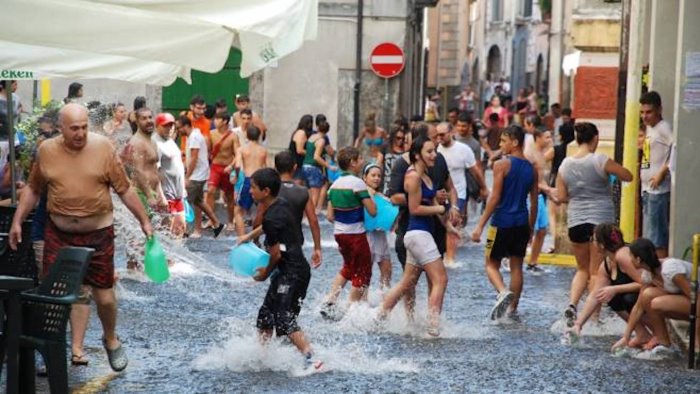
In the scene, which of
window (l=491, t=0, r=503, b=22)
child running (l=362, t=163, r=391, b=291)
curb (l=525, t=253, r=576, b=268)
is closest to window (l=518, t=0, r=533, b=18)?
window (l=491, t=0, r=503, b=22)

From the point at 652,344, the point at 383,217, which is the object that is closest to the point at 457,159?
the point at 383,217

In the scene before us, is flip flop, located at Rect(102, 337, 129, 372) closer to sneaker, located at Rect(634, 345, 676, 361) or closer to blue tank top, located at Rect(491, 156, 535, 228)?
sneaker, located at Rect(634, 345, 676, 361)

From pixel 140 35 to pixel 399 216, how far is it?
3.54 m

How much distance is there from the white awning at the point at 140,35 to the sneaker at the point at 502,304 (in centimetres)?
300

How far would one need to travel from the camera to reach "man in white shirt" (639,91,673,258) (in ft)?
47.8

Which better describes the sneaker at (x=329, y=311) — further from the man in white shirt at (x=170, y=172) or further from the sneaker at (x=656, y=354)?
the man in white shirt at (x=170, y=172)

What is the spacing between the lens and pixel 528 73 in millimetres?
64375

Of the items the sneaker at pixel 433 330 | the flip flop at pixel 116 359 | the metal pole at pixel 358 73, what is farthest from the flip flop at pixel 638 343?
the metal pole at pixel 358 73

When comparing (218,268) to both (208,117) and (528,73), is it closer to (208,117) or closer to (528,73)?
(208,117)

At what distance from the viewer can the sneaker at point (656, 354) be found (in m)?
11.8

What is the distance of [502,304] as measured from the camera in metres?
13.6

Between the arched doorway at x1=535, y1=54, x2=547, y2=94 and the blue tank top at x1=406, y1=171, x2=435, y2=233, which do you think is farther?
the arched doorway at x1=535, y1=54, x2=547, y2=94

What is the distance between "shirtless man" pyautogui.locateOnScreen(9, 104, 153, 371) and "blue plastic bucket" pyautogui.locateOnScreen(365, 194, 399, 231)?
11.5 feet

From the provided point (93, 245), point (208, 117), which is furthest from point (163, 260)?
point (208, 117)
